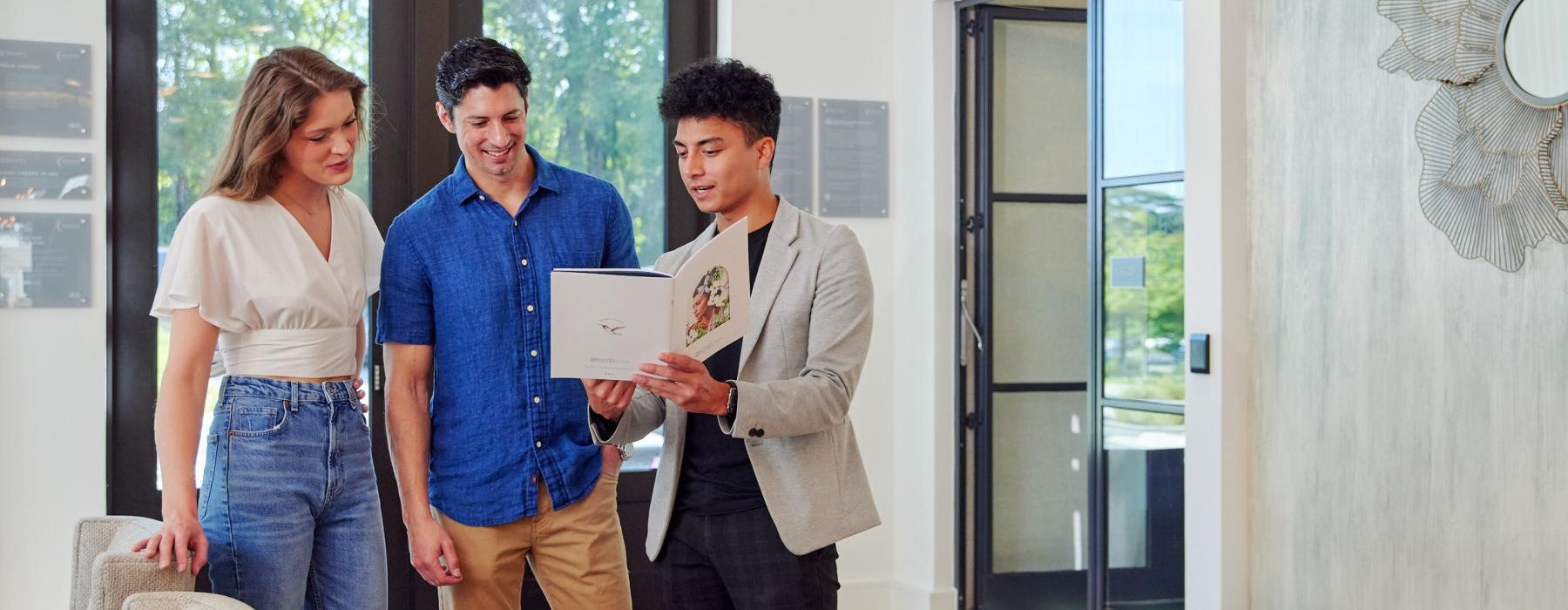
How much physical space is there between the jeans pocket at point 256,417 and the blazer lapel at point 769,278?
2.32ft

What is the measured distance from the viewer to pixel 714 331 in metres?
1.82

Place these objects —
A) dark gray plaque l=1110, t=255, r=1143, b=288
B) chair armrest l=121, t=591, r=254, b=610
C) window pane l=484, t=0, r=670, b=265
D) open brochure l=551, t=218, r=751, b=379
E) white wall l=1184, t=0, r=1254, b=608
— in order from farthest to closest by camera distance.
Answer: window pane l=484, t=0, r=670, b=265
dark gray plaque l=1110, t=255, r=1143, b=288
white wall l=1184, t=0, r=1254, b=608
open brochure l=551, t=218, r=751, b=379
chair armrest l=121, t=591, r=254, b=610

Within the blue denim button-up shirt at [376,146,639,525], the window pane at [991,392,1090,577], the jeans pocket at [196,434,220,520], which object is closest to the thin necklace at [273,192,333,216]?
the blue denim button-up shirt at [376,146,639,525]

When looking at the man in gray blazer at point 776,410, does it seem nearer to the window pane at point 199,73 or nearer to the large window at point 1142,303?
the large window at point 1142,303

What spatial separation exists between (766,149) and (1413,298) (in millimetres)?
1340

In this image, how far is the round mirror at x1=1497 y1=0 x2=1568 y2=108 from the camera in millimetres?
2195

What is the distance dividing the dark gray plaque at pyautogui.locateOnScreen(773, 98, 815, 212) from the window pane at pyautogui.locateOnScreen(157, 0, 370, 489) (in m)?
1.33

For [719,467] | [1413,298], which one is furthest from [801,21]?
[719,467]

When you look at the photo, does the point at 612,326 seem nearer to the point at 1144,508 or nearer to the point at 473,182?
the point at 473,182

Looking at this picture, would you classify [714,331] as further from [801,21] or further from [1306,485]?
[801,21]

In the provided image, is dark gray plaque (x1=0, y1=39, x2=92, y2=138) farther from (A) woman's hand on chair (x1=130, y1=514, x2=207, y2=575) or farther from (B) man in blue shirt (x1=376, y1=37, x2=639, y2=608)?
(A) woman's hand on chair (x1=130, y1=514, x2=207, y2=575)

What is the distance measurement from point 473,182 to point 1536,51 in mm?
1861

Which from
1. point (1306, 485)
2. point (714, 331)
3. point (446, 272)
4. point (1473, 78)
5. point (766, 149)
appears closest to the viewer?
point (714, 331)

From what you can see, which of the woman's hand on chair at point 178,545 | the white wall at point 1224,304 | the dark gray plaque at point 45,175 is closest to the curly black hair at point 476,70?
the woman's hand on chair at point 178,545
